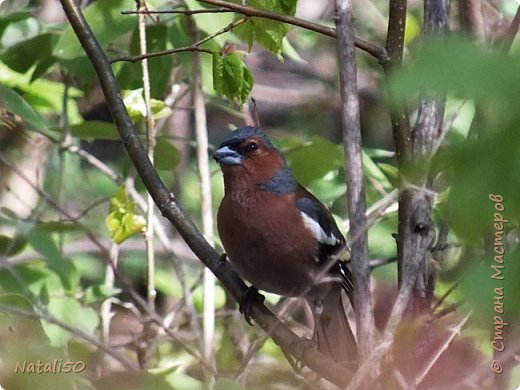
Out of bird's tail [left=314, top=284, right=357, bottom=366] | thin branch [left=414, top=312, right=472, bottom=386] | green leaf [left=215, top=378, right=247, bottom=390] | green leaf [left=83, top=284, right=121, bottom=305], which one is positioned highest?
green leaf [left=215, top=378, right=247, bottom=390]

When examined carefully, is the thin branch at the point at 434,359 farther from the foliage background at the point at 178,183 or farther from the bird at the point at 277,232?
the bird at the point at 277,232

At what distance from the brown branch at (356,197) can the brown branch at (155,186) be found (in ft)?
1.08

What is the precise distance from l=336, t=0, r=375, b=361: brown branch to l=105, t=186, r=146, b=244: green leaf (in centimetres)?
144

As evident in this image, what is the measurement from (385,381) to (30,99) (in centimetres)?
256

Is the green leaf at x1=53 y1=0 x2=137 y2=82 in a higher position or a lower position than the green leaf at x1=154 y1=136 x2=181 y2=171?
higher

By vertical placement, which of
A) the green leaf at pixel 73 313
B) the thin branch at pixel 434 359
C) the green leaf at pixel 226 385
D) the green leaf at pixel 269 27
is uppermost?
the green leaf at pixel 269 27

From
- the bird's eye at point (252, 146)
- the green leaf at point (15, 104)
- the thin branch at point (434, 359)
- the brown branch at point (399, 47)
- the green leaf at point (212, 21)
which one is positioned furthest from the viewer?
the bird's eye at point (252, 146)

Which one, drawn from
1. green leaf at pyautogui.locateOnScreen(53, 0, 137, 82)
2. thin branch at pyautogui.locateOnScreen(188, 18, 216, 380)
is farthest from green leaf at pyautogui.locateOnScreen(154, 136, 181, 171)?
green leaf at pyautogui.locateOnScreen(53, 0, 137, 82)

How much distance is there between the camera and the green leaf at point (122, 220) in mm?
3457

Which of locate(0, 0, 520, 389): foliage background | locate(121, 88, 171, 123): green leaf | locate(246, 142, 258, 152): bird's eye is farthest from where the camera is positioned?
locate(246, 142, 258, 152): bird's eye

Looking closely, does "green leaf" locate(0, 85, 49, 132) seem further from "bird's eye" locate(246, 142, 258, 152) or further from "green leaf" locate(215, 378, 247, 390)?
"green leaf" locate(215, 378, 247, 390)

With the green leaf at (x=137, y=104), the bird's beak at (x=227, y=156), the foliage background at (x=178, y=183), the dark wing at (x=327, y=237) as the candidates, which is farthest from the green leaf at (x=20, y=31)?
the dark wing at (x=327, y=237)

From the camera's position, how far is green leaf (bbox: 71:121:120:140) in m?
3.65

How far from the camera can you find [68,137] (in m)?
3.87
